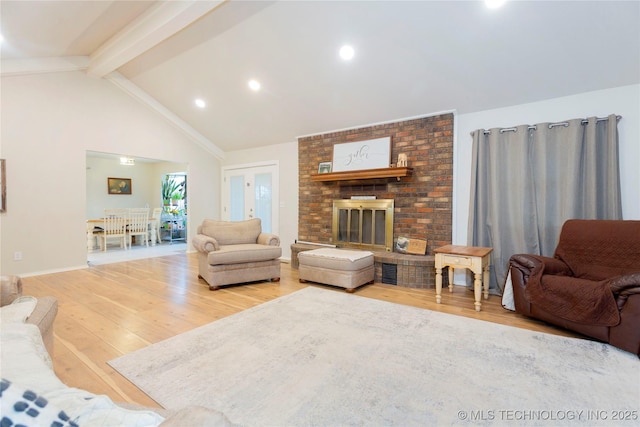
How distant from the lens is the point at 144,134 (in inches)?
218

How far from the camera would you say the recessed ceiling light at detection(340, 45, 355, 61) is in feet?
10.9

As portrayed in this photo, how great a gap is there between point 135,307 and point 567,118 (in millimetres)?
4975

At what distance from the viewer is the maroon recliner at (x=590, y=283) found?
213 centimetres

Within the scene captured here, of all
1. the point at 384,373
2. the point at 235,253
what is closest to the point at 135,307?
the point at 235,253

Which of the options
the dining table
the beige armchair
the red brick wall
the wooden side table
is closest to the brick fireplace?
the red brick wall

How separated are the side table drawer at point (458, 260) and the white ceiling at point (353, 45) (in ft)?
6.43

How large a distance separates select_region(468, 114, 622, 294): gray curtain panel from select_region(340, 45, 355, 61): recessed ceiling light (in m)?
1.82

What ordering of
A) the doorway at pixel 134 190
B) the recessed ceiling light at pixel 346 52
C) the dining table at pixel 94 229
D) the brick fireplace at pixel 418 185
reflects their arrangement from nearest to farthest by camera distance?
the recessed ceiling light at pixel 346 52, the brick fireplace at pixel 418 185, the dining table at pixel 94 229, the doorway at pixel 134 190

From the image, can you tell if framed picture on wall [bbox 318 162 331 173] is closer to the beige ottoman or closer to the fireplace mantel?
the fireplace mantel

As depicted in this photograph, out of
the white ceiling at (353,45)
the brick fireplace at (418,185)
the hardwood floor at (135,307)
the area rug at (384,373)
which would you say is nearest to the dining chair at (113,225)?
the hardwood floor at (135,307)

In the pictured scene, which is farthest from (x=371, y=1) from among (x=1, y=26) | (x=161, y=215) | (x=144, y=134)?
(x=161, y=215)

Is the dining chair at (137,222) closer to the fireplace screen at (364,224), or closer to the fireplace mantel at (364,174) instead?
the fireplace mantel at (364,174)

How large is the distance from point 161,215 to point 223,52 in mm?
6155

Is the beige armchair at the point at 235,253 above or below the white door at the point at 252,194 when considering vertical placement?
below
